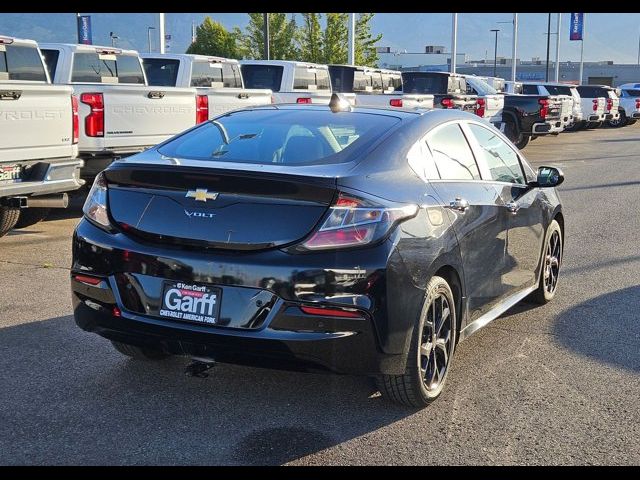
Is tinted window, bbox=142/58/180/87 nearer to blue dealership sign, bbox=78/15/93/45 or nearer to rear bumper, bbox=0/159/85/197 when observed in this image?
rear bumper, bbox=0/159/85/197

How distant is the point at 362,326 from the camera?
3.90 metres

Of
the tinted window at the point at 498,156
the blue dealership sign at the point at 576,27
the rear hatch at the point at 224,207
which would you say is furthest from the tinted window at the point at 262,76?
the blue dealership sign at the point at 576,27

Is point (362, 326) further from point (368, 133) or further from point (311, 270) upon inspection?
point (368, 133)

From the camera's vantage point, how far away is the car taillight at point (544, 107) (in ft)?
79.0

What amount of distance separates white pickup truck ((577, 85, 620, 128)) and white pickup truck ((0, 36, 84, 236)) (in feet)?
98.6

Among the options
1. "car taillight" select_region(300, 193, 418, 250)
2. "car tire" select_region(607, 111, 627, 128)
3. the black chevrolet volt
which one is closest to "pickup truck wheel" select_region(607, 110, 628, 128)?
"car tire" select_region(607, 111, 627, 128)

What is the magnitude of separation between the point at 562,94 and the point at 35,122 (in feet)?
84.8

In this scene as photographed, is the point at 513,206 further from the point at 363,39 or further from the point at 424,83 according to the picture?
the point at 363,39

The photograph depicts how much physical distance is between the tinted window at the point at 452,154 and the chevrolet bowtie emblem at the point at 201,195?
1.39 metres

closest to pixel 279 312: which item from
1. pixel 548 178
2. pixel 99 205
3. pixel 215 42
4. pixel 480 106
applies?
pixel 99 205

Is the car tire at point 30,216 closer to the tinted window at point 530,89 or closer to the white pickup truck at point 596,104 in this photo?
the tinted window at point 530,89

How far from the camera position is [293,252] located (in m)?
3.88

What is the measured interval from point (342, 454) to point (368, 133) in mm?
1781
